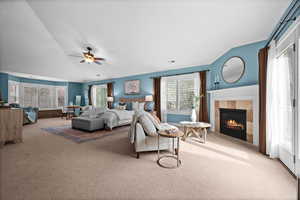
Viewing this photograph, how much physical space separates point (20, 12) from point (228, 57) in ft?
21.0

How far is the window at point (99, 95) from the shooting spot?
906 cm

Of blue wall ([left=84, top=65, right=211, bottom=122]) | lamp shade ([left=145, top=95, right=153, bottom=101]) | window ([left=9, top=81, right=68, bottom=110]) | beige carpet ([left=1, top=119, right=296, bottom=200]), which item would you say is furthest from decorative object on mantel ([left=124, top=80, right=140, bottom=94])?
window ([left=9, top=81, right=68, bottom=110])

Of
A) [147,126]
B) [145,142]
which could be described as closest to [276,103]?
[147,126]

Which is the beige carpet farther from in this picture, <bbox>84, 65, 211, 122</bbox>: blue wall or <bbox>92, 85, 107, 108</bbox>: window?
<bbox>92, 85, 107, 108</bbox>: window

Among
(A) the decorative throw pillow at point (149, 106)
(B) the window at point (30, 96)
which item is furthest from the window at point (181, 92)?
(B) the window at point (30, 96)

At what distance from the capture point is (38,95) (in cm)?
809

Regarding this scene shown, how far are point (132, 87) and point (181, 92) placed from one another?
2956mm

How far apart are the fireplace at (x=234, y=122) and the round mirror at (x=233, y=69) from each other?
100cm

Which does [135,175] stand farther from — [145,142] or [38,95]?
[38,95]

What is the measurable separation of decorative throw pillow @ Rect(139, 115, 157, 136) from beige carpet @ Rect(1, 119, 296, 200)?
0.51 metres

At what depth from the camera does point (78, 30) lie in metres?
3.90

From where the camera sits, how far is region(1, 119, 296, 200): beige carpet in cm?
153

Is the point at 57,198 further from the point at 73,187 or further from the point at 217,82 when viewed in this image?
the point at 217,82

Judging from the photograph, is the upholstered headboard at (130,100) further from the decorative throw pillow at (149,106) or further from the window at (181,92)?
the window at (181,92)
